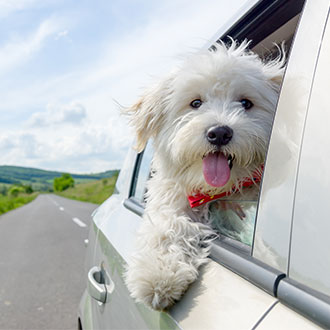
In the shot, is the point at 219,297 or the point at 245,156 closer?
the point at 219,297

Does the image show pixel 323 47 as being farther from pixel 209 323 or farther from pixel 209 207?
pixel 209 207

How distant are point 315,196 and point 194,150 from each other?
2.71 feet

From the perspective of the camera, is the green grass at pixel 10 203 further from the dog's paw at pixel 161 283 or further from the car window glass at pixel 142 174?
the dog's paw at pixel 161 283

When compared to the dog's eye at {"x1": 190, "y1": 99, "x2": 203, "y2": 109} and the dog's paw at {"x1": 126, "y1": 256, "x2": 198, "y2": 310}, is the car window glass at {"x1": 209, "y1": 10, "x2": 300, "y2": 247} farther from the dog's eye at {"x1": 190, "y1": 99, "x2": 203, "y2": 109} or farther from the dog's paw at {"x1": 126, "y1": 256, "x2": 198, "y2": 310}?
the dog's eye at {"x1": 190, "y1": 99, "x2": 203, "y2": 109}

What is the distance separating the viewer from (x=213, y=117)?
176cm

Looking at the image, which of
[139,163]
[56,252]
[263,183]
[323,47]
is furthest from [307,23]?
[56,252]

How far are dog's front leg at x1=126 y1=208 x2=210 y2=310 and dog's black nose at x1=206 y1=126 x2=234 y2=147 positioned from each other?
1.14 ft

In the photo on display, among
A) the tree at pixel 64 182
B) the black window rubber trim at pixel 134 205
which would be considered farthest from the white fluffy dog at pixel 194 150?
the tree at pixel 64 182

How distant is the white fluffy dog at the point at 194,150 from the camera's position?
156 cm

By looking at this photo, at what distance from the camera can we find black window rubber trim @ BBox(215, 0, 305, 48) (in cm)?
175

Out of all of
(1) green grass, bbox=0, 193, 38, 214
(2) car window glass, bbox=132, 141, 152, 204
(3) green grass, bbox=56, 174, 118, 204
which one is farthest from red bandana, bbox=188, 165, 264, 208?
(1) green grass, bbox=0, 193, 38, 214

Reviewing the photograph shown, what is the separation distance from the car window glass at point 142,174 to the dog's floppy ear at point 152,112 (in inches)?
16.6

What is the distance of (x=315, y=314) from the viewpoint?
882mm

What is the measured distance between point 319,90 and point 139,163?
7.15ft
